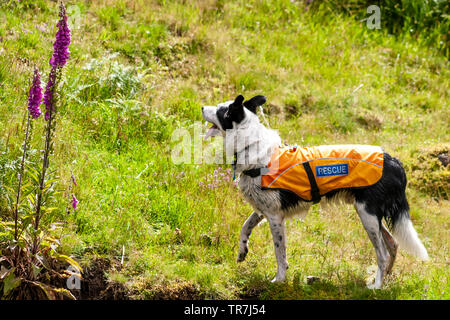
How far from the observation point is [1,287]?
4387 millimetres

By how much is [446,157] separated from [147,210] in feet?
16.6

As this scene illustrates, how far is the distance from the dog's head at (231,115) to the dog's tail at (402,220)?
1.57 metres

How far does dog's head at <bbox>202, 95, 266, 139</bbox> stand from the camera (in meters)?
5.13

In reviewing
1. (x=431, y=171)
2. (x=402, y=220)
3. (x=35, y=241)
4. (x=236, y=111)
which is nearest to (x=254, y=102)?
(x=236, y=111)

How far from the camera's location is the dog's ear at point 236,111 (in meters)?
5.06

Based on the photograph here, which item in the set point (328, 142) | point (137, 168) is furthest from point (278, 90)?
point (137, 168)

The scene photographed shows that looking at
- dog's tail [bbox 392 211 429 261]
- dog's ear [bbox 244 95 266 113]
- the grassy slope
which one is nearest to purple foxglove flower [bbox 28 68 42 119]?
the grassy slope

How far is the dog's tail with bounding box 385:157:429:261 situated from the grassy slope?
361mm

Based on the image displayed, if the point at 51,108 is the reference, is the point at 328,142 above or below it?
below

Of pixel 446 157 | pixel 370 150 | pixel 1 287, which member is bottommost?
pixel 446 157

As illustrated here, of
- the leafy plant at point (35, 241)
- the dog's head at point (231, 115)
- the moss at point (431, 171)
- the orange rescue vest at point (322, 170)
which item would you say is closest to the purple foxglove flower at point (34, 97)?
the leafy plant at point (35, 241)

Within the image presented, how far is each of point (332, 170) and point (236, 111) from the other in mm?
1174

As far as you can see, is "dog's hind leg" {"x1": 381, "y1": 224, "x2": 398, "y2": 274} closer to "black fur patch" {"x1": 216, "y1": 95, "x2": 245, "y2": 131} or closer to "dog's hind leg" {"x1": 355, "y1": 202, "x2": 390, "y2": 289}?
"dog's hind leg" {"x1": 355, "y1": 202, "x2": 390, "y2": 289}
